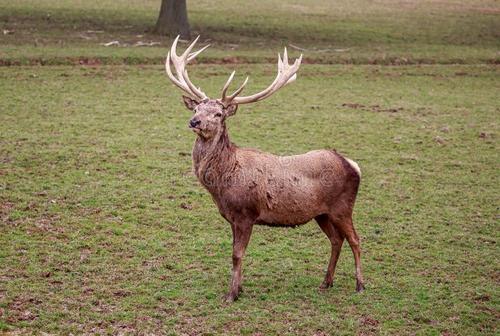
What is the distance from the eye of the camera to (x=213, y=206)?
42.4 ft

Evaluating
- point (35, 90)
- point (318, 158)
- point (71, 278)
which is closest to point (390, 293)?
point (318, 158)

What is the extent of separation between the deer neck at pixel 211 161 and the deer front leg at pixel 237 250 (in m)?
0.60

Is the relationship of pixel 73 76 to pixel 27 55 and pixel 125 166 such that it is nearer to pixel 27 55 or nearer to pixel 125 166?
pixel 27 55

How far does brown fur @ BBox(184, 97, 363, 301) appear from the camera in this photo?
9.38m

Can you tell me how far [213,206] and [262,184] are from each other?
3536 mm

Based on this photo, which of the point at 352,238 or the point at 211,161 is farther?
the point at 352,238

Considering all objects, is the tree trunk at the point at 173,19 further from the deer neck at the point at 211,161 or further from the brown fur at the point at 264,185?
the deer neck at the point at 211,161

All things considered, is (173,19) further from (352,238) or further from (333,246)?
(352,238)

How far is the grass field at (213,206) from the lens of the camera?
9.09 m

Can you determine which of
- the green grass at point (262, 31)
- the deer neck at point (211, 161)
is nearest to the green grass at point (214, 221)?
the deer neck at point (211, 161)

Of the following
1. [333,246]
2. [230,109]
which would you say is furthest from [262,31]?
[333,246]

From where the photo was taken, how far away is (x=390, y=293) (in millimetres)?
9695

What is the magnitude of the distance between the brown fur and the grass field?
862 millimetres

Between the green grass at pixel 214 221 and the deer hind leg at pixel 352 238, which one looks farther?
the deer hind leg at pixel 352 238
